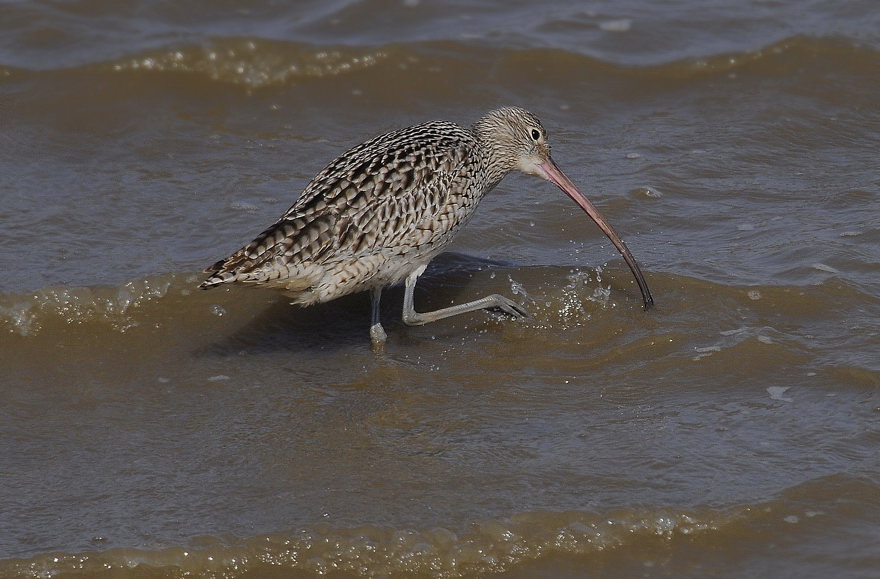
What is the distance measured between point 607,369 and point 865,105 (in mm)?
4681

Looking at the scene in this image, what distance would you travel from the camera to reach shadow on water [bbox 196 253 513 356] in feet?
24.2

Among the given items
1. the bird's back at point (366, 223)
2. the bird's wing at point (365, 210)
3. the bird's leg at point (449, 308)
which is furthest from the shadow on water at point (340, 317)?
the bird's wing at point (365, 210)

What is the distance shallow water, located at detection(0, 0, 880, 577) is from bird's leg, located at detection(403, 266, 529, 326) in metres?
0.11

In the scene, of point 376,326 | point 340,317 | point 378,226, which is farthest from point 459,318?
point 378,226

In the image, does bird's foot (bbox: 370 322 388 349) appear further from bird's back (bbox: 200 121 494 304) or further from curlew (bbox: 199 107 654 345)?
bird's back (bbox: 200 121 494 304)

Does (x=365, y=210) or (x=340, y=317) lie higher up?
(x=365, y=210)

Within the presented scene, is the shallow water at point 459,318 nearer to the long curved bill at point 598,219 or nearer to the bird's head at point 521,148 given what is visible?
the long curved bill at point 598,219

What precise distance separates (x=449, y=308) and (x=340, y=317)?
2.41ft

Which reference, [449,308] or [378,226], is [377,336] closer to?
[449,308]

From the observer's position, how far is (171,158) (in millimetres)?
9531

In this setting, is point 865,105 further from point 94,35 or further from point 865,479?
point 94,35

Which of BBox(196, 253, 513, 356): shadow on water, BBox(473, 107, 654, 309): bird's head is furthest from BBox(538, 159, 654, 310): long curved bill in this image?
BBox(196, 253, 513, 356): shadow on water

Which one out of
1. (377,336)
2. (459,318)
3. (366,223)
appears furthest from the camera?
(459,318)

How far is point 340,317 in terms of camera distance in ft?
25.6
